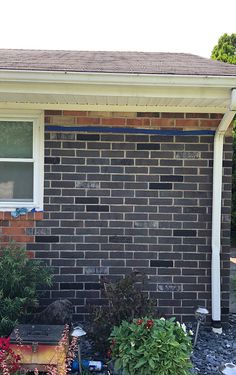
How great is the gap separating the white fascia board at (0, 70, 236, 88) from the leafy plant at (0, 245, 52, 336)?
1.84 m

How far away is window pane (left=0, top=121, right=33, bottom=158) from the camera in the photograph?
5293 millimetres

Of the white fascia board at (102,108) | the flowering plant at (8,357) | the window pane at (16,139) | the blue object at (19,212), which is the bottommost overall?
the flowering plant at (8,357)

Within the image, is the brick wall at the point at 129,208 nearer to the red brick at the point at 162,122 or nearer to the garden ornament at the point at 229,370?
the red brick at the point at 162,122

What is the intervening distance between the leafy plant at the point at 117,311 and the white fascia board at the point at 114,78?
1921 millimetres

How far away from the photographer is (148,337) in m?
3.64

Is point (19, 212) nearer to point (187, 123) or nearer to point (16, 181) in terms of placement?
point (16, 181)

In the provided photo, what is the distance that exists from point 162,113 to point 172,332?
8.51 ft

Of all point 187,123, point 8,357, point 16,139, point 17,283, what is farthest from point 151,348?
point 16,139

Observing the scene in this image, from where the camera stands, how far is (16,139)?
5.30 meters

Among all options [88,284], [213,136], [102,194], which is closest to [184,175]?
[213,136]

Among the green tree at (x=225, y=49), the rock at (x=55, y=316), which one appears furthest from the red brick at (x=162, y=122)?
the green tree at (x=225, y=49)

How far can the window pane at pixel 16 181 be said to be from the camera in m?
5.32

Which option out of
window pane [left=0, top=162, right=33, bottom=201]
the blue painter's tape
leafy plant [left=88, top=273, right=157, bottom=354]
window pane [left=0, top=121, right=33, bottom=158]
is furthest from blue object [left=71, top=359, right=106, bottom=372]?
the blue painter's tape

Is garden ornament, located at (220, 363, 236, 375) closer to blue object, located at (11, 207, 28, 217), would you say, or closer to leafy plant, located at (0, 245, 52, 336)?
leafy plant, located at (0, 245, 52, 336)
